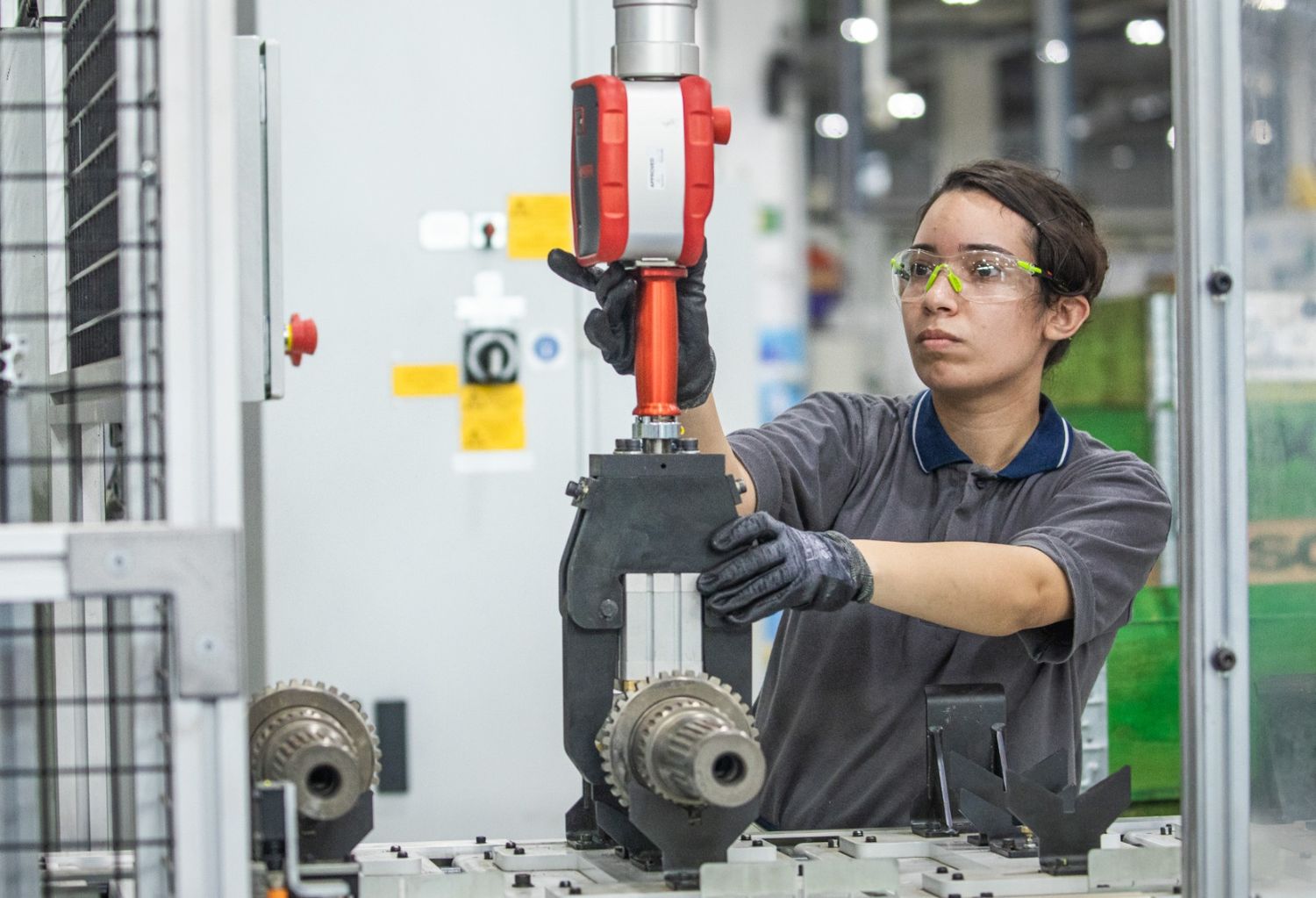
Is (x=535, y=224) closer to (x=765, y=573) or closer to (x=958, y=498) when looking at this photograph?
(x=958, y=498)

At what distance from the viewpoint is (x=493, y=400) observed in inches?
104

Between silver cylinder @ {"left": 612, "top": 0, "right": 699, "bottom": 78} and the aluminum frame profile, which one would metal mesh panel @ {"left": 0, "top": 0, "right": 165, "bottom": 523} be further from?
the aluminum frame profile

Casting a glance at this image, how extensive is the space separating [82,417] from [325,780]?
64 cm

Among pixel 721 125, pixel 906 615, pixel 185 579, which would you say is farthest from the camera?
pixel 906 615

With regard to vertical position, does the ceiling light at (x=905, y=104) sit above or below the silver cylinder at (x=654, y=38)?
above

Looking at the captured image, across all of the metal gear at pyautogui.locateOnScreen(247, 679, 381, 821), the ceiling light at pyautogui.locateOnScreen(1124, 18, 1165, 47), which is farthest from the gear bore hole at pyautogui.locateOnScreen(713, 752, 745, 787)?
the ceiling light at pyautogui.locateOnScreen(1124, 18, 1165, 47)

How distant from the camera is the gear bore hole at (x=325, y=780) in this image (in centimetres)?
114

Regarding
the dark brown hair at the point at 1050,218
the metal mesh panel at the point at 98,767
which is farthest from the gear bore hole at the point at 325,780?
the dark brown hair at the point at 1050,218

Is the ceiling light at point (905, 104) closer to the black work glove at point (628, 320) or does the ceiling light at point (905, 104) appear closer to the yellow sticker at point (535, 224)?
the yellow sticker at point (535, 224)

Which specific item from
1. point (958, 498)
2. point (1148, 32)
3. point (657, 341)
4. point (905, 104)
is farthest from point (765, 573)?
point (905, 104)

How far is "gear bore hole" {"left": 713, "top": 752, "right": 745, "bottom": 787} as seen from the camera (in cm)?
111

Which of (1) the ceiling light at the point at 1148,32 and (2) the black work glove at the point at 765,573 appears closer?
(2) the black work glove at the point at 765,573

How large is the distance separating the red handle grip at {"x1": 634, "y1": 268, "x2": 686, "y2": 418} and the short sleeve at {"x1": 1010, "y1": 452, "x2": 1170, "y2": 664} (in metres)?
0.46

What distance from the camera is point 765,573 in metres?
1.27
